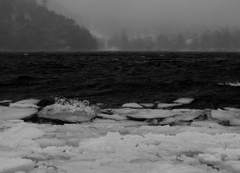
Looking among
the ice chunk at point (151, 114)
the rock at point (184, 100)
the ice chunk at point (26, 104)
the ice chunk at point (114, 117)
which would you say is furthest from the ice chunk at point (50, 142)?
the rock at point (184, 100)

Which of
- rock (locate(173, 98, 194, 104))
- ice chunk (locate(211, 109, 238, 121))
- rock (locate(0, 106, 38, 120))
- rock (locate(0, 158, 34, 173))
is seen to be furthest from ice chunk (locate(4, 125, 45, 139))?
rock (locate(173, 98, 194, 104))

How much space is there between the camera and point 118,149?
5215mm

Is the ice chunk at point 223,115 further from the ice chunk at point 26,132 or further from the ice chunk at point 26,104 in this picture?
the ice chunk at point 26,104

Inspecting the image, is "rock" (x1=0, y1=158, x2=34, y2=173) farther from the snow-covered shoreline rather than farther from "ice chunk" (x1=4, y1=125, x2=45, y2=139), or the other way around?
"ice chunk" (x1=4, y1=125, x2=45, y2=139)

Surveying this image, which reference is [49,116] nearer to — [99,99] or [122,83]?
[99,99]

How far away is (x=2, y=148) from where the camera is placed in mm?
5266

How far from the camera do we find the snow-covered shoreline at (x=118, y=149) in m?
4.38

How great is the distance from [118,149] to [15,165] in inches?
72.5

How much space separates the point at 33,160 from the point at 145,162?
6.21 feet

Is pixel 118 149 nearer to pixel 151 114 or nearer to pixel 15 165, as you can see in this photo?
pixel 15 165

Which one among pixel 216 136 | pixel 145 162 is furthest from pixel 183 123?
pixel 145 162

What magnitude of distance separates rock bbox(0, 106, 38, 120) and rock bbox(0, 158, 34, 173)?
4.06 m

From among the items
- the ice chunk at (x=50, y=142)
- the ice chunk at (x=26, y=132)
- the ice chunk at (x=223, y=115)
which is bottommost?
the ice chunk at (x=223, y=115)

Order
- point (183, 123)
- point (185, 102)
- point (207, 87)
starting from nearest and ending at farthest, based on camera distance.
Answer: point (183, 123), point (185, 102), point (207, 87)
